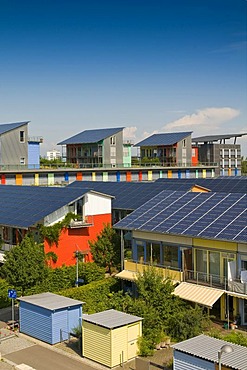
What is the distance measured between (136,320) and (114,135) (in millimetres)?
74379

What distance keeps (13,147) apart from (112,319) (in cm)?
5447

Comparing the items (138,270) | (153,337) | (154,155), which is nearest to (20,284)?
(138,270)

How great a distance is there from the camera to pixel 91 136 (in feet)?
320

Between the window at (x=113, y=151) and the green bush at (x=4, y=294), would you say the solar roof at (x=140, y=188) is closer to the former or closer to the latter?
the green bush at (x=4, y=294)

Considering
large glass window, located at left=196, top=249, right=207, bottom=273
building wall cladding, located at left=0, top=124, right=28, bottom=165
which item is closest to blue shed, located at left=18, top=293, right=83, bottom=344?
large glass window, located at left=196, top=249, right=207, bottom=273

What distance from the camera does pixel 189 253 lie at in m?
28.2

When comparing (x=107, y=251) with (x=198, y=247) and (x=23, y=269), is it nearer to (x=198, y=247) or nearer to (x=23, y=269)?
(x=23, y=269)

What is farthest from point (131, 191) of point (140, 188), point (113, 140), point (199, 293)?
point (113, 140)

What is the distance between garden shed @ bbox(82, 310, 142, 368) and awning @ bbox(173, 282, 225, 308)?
14.0ft

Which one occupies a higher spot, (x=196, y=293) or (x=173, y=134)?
(x=173, y=134)

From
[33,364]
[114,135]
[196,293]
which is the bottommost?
[33,364]

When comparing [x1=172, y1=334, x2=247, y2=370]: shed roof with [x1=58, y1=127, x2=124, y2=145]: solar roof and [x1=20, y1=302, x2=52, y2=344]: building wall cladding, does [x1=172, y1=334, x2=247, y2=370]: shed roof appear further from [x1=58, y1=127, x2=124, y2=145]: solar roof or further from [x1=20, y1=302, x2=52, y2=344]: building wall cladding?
[x1=58, y1=127, x2=124, y2=145]: solar roof

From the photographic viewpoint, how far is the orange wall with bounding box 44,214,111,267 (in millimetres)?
34719

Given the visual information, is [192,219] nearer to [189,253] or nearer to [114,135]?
[189,253]
